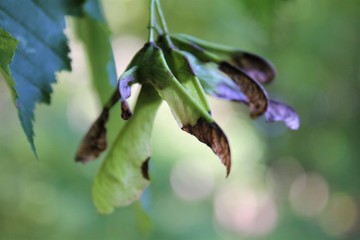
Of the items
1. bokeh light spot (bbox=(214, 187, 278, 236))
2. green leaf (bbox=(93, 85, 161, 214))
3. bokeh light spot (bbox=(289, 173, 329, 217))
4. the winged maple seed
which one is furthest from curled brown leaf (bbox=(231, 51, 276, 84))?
bokeh light spot (bbox=(289, 173, 329, 217))

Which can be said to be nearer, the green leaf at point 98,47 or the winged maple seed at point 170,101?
the winged maple seed at point 170,101

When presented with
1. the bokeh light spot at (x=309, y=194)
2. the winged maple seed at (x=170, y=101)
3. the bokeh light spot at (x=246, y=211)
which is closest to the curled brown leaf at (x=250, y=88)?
the winged maple seed at (x=170, y=101)

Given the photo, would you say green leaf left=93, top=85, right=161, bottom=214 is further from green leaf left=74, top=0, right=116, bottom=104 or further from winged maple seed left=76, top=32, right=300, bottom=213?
green leaf left=74, top=0, right=116, bottom=104

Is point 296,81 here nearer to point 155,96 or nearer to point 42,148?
point 42,148

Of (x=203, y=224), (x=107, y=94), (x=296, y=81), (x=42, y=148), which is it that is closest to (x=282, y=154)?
(x=203, y=224)

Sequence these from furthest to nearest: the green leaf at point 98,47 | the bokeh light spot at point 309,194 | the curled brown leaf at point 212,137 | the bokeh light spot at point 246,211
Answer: the bokeh light spot at point 309,194
the bokeh light spot at point 246,211
the green leaf at point 98,47
the curled brown leaf at point 212,137

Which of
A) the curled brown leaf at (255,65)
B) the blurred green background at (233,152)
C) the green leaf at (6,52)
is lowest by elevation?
the blurred green background at (233,152)

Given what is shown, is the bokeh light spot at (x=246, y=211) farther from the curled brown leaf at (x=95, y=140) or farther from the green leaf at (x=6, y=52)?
the green leaf at (x=6, y=52)
